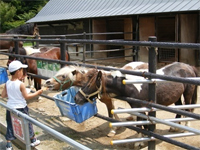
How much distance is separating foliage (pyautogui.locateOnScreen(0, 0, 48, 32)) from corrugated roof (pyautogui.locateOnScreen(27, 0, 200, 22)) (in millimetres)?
17888

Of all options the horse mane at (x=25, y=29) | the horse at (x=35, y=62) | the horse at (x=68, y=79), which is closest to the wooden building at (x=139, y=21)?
the horse mane at (x=25, y=29)

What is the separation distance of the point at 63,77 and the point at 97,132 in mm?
1140

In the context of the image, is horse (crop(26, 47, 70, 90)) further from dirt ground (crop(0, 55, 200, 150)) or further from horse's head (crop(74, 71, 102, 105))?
horse's head (crop(74, 71, 102, 105))

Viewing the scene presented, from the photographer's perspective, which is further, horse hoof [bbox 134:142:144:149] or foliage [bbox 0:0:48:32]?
foliage [bbox 0:0:48:32]

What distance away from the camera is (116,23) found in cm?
1647

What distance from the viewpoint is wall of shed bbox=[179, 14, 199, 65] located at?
10281 mm

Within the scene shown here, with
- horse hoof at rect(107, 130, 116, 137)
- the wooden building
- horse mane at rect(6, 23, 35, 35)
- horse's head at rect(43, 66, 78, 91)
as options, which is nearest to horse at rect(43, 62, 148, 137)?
horse's head at rect(43, 66, 78, 91)

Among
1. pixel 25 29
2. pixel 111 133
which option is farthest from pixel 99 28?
pixel 111 133

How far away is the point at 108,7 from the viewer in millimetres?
13984

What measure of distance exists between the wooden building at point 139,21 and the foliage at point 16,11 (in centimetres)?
1868

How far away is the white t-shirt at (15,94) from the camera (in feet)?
11.6

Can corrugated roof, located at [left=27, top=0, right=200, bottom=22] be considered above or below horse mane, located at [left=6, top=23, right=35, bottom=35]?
above

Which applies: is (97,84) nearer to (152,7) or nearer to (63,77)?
(63,77)

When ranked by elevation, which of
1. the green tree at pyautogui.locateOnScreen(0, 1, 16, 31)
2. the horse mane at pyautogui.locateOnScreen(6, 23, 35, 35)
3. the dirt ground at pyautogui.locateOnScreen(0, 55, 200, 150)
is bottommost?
the dirt ground at pyautogui.locateOnScreen(0, 55, 200, 150)
